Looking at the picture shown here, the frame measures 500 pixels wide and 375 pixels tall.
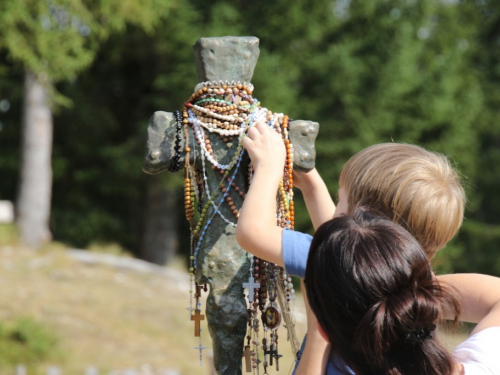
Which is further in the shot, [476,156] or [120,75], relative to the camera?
[476,156]

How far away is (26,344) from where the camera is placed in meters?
5.96

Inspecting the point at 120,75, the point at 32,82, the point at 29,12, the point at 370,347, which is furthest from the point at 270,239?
the point at 120,75

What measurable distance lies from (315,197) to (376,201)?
0.53 metres

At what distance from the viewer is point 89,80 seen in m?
11.3

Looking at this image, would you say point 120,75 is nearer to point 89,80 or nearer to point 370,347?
point 89,80

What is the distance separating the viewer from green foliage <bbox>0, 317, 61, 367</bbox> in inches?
228

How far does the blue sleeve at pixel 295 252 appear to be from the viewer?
169cm

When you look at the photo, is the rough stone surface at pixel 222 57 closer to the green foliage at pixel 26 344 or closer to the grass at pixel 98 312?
the grass at pixel 98 312

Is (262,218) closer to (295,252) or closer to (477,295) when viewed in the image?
(295,252)

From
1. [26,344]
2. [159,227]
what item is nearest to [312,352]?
[26,344]

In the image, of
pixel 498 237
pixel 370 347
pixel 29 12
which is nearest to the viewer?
pixel 370 347

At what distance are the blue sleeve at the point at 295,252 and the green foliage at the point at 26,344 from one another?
4746 mm

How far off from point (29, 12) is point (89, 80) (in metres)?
4.47

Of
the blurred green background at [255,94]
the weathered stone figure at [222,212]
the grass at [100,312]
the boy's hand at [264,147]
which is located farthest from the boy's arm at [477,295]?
the blurred green background at [255,94]
